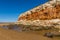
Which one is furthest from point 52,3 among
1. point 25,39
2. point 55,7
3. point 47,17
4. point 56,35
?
point 25,39

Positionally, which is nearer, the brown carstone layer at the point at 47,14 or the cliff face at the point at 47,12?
the cliff face at the point at 47,12

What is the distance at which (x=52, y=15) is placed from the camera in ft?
167

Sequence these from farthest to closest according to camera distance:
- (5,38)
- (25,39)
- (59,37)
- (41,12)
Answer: (41,12)
(59,37)
(25,39)
(5,38)

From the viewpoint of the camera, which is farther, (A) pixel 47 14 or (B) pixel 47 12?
(A) pixel 47 14

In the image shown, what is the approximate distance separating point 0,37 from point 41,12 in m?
46.5

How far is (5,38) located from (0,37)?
0.20 meters

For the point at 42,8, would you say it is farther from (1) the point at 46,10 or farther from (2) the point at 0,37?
(2) the point at 0,37

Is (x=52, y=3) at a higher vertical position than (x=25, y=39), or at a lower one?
higher

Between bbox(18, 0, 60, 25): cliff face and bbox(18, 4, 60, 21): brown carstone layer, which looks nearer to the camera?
bbox(18, 0, 60, 25): cliff face

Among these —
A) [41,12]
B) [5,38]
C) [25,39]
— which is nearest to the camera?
[5,38]

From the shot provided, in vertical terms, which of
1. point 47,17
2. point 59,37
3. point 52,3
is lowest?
point 59,37

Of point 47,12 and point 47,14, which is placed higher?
point 47,12

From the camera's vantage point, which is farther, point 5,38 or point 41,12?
point 41,12

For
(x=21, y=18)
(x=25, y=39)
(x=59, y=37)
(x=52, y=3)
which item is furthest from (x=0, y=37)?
(x=21, y=18)
